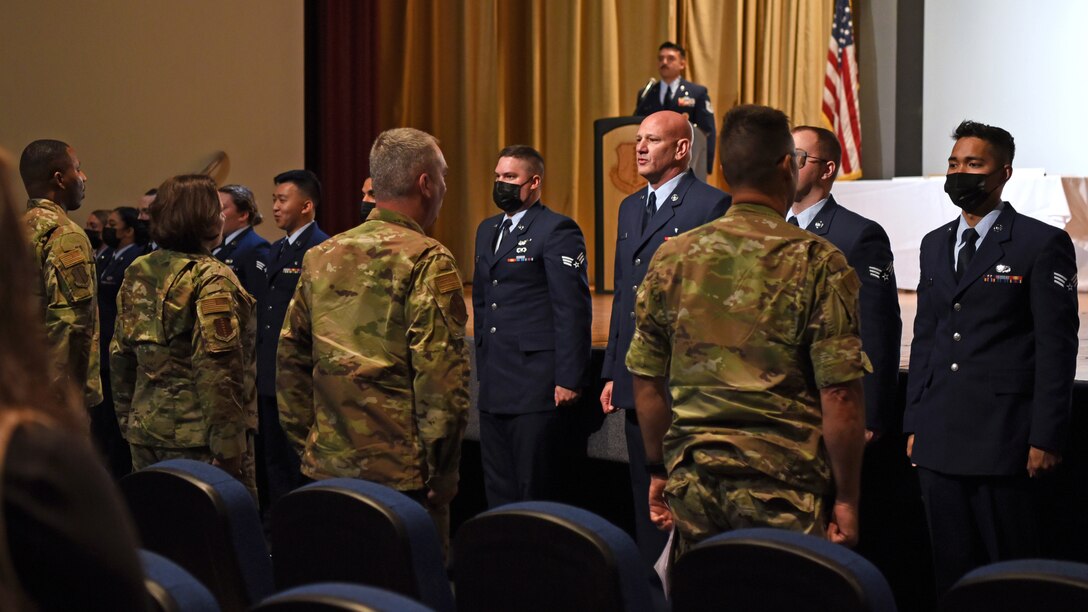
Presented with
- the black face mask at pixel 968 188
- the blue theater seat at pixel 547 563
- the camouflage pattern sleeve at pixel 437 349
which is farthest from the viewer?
the black face mask at pixel 968 188

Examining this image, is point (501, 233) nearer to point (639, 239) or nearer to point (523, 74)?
point (639, 239)

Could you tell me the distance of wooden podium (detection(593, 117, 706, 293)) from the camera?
25.7 feet

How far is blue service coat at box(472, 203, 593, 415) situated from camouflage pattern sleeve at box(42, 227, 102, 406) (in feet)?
4.54

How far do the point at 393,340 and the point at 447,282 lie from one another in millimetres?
191

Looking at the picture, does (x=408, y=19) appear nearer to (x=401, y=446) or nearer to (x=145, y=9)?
(x=145, y=9)

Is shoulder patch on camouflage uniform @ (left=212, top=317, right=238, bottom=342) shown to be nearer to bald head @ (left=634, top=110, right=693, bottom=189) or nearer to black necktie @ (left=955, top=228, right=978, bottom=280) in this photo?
bald head @ (left=634, top=110, right=693, bottom=189)

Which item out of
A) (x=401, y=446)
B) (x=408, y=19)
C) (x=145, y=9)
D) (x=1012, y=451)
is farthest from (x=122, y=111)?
(x=1012, y=451)

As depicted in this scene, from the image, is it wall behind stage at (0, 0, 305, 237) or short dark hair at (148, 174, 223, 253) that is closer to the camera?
short dark hair at (148, 174, 223, 253)

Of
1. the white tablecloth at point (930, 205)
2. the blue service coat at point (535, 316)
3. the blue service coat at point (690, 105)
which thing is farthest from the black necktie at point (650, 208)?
the blue service coat at point (690, 105)

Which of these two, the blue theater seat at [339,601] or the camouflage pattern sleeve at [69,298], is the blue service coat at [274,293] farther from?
the blue theater seat at [339,601]

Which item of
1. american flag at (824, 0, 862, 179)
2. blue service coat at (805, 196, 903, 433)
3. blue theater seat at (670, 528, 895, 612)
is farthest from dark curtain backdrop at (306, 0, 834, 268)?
blue theater seat at (670, 528, 895, 612)

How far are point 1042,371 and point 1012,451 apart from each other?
24 centimetres

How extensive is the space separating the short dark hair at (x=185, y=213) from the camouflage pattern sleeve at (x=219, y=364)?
0.52 feet

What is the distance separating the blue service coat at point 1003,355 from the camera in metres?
2.85
